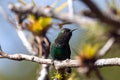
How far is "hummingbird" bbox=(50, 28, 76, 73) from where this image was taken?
301cm

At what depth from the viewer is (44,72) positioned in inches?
69.6

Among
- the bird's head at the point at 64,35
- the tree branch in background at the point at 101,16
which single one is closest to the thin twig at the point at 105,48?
the tree branch in background at the point at 101,16

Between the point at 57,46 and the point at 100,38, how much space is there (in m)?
2.24

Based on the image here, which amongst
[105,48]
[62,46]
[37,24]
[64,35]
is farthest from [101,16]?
[62,46]

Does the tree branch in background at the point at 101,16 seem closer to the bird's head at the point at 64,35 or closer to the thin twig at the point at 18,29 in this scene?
the thin twig at the point at 18,29

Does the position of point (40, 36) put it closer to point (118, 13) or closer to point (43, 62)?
point (43, 62)

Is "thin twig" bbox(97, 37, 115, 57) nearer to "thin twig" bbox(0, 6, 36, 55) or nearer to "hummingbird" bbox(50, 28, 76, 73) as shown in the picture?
"thin twig" bbox(0, 6, 36, 55)

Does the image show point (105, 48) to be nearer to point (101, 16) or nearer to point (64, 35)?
point (101, 16)

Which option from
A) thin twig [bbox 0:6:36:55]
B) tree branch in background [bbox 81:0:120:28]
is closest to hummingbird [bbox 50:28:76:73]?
thin twig [bbox 0:6:36:55]

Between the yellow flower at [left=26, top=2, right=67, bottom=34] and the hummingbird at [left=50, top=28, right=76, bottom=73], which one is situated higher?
the yellow flower at [left=26, top=2, right=67, bottom=34]

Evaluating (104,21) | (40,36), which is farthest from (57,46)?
(104,21)

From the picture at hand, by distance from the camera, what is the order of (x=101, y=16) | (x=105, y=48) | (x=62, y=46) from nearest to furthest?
(x=101, y=16) → (x=105, y=48) → (x=62, y=46)

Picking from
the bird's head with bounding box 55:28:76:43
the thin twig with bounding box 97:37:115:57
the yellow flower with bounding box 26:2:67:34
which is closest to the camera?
the thin twig with bounding box 97:37:115:57

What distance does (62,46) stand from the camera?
341cm
